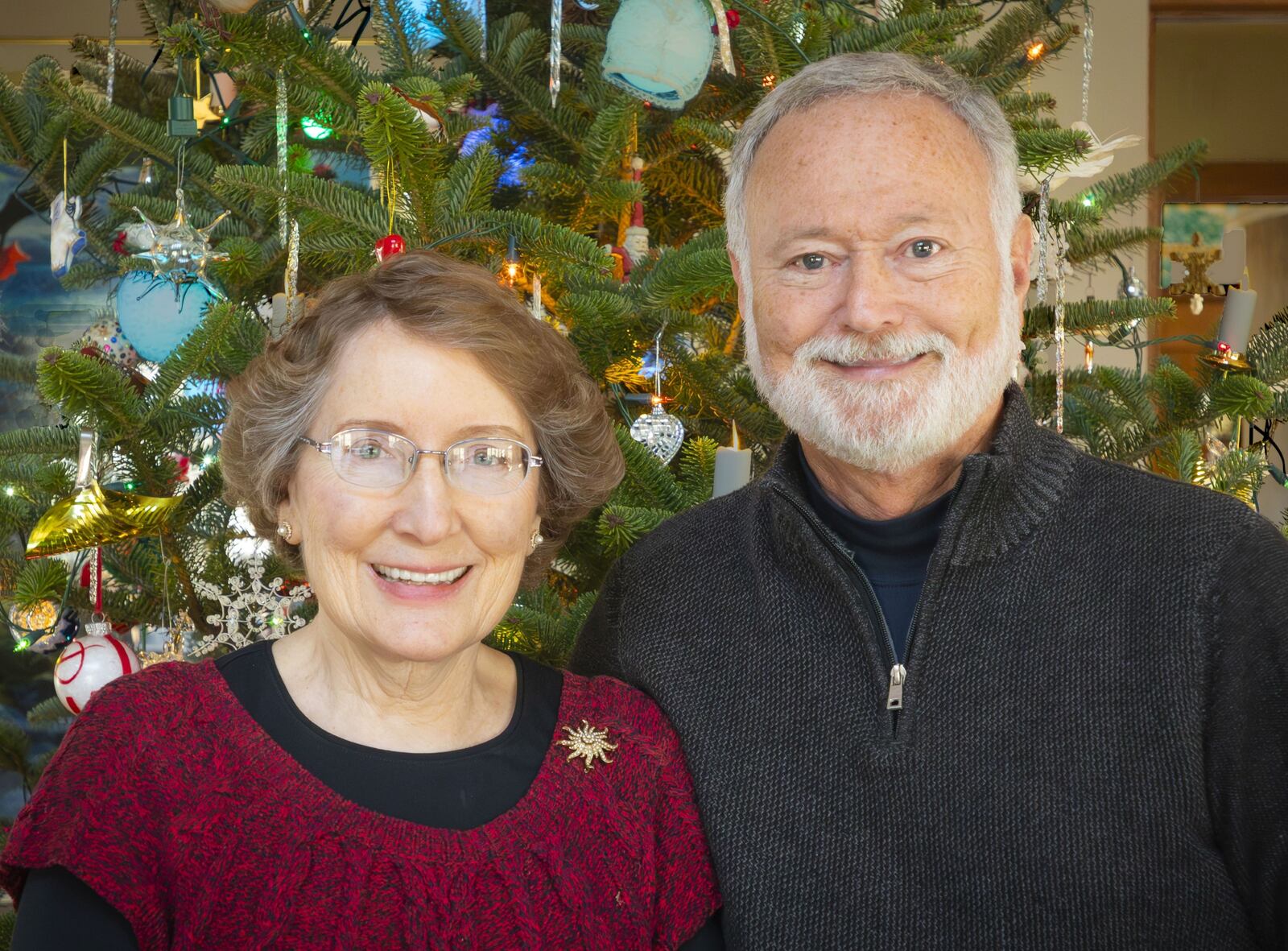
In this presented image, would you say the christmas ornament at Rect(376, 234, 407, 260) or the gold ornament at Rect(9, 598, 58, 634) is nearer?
the christmas ornament at Rect(376, 234, 407, 260)

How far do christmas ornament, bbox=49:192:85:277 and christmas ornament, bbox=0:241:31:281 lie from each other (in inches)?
79.4

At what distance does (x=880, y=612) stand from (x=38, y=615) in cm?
115

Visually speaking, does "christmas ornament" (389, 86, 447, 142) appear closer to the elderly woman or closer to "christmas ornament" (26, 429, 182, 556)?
the elderly woman

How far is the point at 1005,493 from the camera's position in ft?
4.32

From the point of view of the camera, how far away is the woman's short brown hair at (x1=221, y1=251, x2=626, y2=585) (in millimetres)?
1289

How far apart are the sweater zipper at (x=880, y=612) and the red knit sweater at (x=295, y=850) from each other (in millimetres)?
268

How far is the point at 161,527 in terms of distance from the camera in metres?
1.53

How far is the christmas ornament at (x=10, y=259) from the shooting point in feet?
12.1

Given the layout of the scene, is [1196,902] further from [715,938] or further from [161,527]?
[161,527]

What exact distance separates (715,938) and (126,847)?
594 mm

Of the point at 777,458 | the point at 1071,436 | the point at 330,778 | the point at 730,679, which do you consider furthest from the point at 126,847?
the point at 1071,436

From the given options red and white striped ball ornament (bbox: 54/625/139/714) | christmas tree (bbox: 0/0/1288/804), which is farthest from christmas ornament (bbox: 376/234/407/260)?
red and white striped ball ornament (bbox: 54/625/139/714)

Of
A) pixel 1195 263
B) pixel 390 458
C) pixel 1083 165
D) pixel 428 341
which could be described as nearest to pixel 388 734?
pixel 390 458

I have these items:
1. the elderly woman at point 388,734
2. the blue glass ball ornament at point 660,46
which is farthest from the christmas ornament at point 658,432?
the blue glass ball ornament at point 660,46
